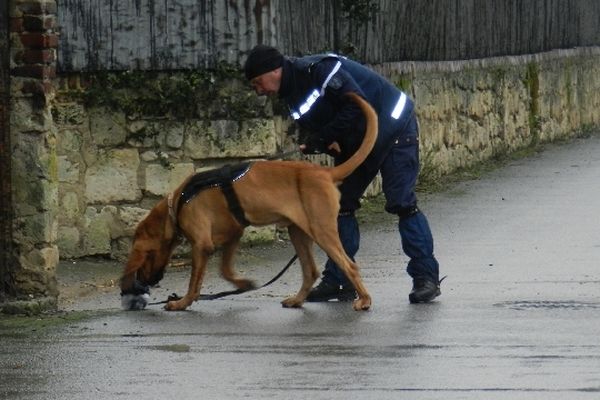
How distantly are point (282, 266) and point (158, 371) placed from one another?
4.62 m

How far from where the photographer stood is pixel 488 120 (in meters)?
20.4

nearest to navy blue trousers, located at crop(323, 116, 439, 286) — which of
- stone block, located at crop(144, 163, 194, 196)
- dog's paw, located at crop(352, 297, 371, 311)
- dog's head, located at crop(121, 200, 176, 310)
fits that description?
dog's paw, located at crop(352, 297, 371, 311)

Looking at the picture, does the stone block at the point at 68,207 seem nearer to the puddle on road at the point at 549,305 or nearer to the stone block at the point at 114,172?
the stone block at the point at 114,172

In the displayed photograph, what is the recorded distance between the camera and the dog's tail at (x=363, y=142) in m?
10.2

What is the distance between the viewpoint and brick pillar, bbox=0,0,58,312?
407 inches

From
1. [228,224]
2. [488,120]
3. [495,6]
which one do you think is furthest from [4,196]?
[495,6]

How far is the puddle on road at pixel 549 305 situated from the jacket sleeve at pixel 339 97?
1.43 m

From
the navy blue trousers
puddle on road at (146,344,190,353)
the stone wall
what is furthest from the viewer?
the stone wall

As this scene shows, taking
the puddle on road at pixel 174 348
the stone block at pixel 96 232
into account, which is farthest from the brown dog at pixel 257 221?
the stone block at pixel 96 232

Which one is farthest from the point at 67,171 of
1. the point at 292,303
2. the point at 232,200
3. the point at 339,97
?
the point at 339,97

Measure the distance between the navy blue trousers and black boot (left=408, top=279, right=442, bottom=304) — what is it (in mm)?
33

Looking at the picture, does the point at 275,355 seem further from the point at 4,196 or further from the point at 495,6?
the point at 495,6

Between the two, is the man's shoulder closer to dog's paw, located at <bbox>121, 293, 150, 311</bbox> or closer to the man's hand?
the man's hand

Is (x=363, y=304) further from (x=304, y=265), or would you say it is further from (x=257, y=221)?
(x=257, y=221)
